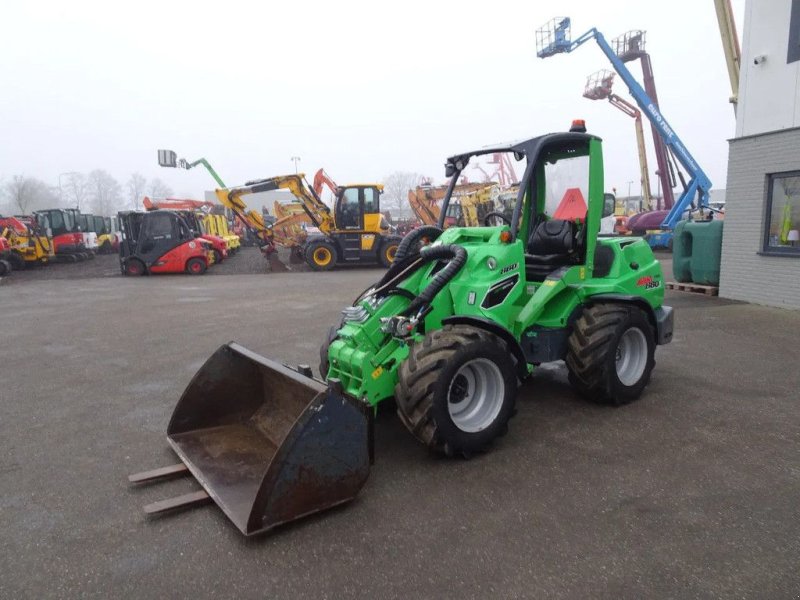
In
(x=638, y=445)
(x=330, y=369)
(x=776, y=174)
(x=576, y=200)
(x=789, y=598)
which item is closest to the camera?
(x=789, y=598)

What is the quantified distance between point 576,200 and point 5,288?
16.9 m

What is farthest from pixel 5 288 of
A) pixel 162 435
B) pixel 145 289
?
pixel 162 435

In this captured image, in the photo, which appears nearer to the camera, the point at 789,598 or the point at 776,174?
the point at 789,598

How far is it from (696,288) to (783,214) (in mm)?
2211

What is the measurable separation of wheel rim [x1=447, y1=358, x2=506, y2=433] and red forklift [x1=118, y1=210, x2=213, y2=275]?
16.2m

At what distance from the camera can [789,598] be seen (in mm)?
2613

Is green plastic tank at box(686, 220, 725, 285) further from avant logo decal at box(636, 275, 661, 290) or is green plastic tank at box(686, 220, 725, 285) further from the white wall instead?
avant logo decal at box(636, 275, 661, 290)

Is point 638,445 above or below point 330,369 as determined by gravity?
below

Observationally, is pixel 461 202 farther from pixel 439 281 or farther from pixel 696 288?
pixel 439 281

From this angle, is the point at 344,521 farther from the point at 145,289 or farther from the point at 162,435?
the point at 145,289

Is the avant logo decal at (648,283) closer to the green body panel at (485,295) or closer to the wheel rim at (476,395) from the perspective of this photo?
the green body panel at (485,295)

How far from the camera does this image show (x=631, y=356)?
17.8 feet

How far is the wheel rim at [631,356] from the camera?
210 inches

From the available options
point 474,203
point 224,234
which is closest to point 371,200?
point 474,203
